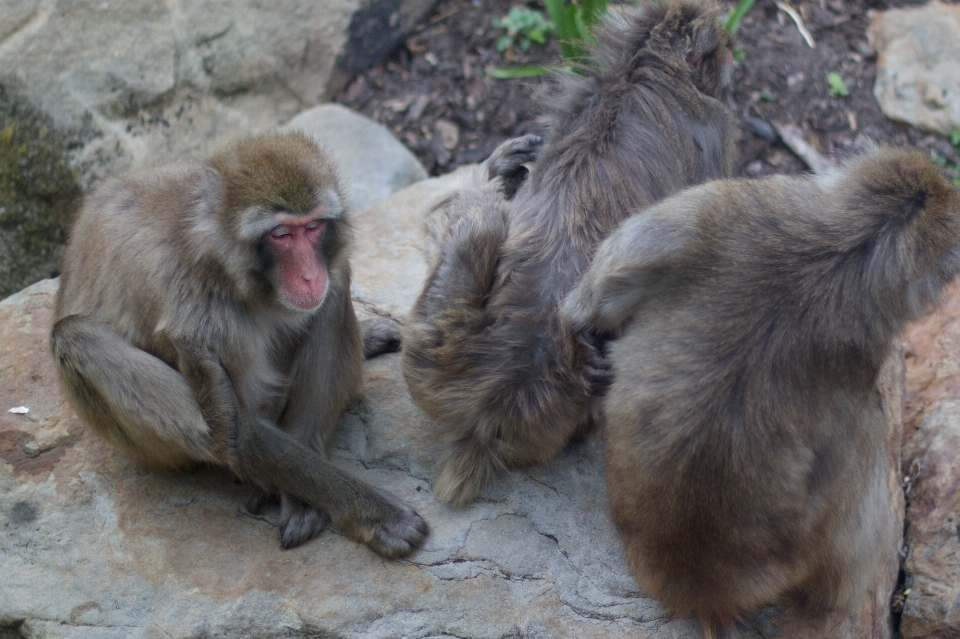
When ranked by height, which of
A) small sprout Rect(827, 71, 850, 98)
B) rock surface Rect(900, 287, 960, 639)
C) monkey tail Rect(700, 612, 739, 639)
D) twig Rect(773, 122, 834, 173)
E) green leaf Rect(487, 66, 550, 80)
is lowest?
rock surface Rect(900, 287, 960, 639)

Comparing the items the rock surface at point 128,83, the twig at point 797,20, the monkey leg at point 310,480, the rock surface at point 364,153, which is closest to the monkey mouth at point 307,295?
the monkey leg at point 310,480

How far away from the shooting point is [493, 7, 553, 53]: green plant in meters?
8.49

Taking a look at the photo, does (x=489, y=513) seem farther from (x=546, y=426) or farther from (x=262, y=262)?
(x=262, y=262)

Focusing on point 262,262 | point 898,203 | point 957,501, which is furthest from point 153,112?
point 957,501

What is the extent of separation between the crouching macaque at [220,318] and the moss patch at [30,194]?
2446mm

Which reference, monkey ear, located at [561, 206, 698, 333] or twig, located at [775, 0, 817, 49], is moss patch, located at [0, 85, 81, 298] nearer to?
monkey ear, located at [561, 206, 698, 333]

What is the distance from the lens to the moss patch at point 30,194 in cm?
646

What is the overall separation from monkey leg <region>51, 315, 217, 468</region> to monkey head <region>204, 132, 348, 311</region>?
21.5 inches

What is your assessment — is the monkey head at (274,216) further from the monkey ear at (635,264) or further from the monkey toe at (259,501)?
the monkey ear at (635,264)

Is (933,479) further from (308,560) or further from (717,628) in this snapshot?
(308,560)

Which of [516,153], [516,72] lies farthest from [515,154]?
[516,72]

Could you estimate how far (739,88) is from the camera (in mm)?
8094

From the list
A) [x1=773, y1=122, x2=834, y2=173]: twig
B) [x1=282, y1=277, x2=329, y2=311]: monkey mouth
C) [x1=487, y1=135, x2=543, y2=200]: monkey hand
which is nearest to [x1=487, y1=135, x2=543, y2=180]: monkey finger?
[x1=487, y1=135, x2=543, y2=200]: monkey hand

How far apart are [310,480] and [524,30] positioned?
5.53m
